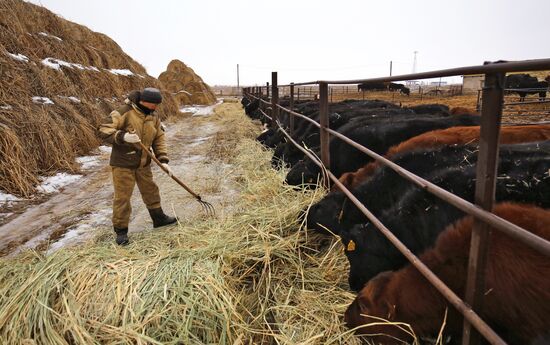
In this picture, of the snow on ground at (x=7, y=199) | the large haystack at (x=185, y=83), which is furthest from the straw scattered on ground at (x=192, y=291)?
the large haystack at (x=185, y=83)

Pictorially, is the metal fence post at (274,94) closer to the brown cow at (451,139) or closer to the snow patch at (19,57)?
the brown cow at (451,139)

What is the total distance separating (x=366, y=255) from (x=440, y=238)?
2.45 feet

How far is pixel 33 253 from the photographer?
11.2 ft

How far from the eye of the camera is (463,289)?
1901mm

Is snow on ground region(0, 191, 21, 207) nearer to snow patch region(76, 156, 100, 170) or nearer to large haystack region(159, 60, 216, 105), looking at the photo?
snow patch region(76, 156, 100, 170)

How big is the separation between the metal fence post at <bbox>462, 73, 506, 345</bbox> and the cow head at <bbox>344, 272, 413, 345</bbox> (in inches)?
21.7

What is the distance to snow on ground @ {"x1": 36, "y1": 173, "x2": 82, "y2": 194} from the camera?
6.25 meters

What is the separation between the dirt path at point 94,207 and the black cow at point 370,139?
121cm

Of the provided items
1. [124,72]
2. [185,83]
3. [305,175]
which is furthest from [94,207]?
[185,83]

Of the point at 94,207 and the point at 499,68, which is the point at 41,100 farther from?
the point at 499,68

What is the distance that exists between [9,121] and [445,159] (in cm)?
778

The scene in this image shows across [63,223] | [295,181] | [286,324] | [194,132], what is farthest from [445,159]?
[194,132]

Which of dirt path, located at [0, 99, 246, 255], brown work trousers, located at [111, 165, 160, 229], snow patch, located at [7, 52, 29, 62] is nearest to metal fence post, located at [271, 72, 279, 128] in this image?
dirt path, located at [0, 99, 246, 255]

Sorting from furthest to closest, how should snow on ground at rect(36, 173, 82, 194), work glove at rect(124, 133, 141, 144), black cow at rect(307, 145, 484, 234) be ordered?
snow on ground at rect(36, 173, 82, 194) < work glove at rect(124, 133, 141, 144) < black cow at rect(307, 145, 484, 234)
